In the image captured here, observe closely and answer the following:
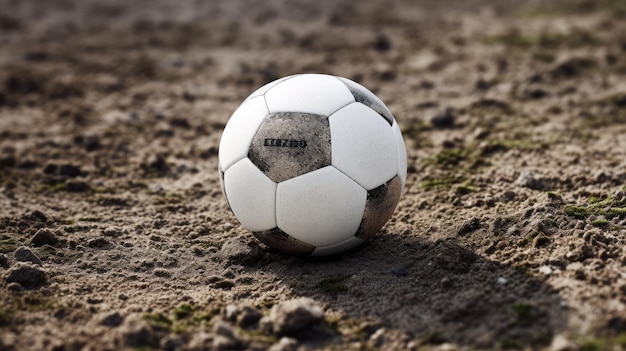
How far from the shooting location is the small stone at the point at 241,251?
4.74 m

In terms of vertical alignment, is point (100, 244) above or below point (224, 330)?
above

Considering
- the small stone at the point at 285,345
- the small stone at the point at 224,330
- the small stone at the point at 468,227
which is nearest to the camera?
the small stone at the point at 285,345

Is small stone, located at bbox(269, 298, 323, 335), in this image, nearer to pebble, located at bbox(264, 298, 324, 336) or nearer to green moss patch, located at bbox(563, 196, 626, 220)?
pebble, located at bbox(264, 298, 324, 336)

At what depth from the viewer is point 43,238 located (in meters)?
4.95

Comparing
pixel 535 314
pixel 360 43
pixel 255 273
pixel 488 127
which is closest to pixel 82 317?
pixel 255 273

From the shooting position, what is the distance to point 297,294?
432cm

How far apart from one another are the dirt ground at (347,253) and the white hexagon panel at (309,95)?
0.99 metres

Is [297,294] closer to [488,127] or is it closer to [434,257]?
[434,257]

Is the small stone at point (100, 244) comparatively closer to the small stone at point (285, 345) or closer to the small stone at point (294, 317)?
the small stone at point (294, 317)

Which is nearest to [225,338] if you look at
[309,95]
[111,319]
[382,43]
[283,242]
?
[111,319]

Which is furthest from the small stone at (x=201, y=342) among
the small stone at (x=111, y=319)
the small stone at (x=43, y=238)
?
the small stone at (x=43, y=238)

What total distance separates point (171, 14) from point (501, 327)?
337 inches

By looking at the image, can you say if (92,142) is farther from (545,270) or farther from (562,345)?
(562,345)

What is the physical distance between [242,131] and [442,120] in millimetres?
3024
